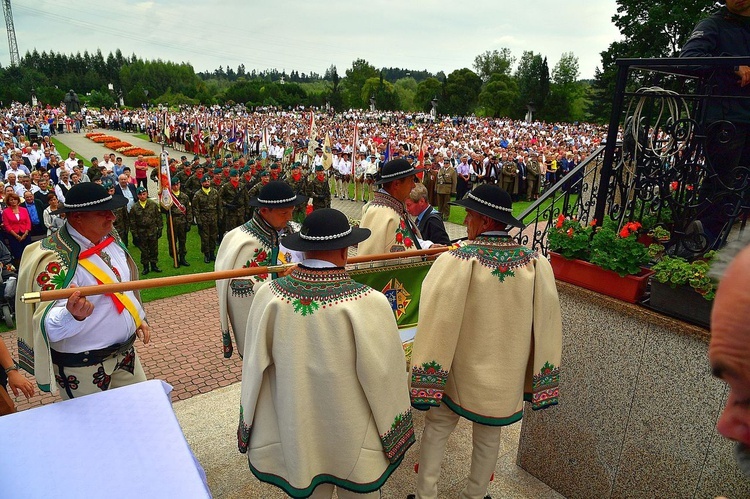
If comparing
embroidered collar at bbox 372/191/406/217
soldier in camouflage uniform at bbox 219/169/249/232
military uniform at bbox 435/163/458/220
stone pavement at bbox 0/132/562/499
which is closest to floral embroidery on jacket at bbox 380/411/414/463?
stone pavement at bbox 0/132/562/499

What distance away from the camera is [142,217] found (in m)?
11.0

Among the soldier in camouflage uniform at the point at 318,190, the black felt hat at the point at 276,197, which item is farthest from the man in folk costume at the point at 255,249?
the soldier in camouflage uniform at the point at 318,190

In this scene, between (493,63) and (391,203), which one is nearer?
(391,203)

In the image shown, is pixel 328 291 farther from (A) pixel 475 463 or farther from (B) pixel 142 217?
(B) pixel 142 217

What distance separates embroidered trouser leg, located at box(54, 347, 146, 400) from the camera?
11.7ft

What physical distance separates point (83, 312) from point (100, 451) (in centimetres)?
105

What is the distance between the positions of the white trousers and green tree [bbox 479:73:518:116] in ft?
216

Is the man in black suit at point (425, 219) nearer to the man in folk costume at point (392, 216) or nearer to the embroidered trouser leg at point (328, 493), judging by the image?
the man in folk costume at point (392, 216)

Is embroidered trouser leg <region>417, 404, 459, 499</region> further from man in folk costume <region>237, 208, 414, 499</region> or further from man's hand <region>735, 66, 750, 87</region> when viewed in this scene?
man's hand <region>735, 66, 750, 87</region>

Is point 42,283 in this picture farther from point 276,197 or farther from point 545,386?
point 545,386

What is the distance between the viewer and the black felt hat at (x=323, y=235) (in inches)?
106

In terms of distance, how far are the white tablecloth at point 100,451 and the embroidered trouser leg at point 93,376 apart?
703 millimetres

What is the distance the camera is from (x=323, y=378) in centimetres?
271

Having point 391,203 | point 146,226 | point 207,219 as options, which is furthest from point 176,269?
point 391,203
